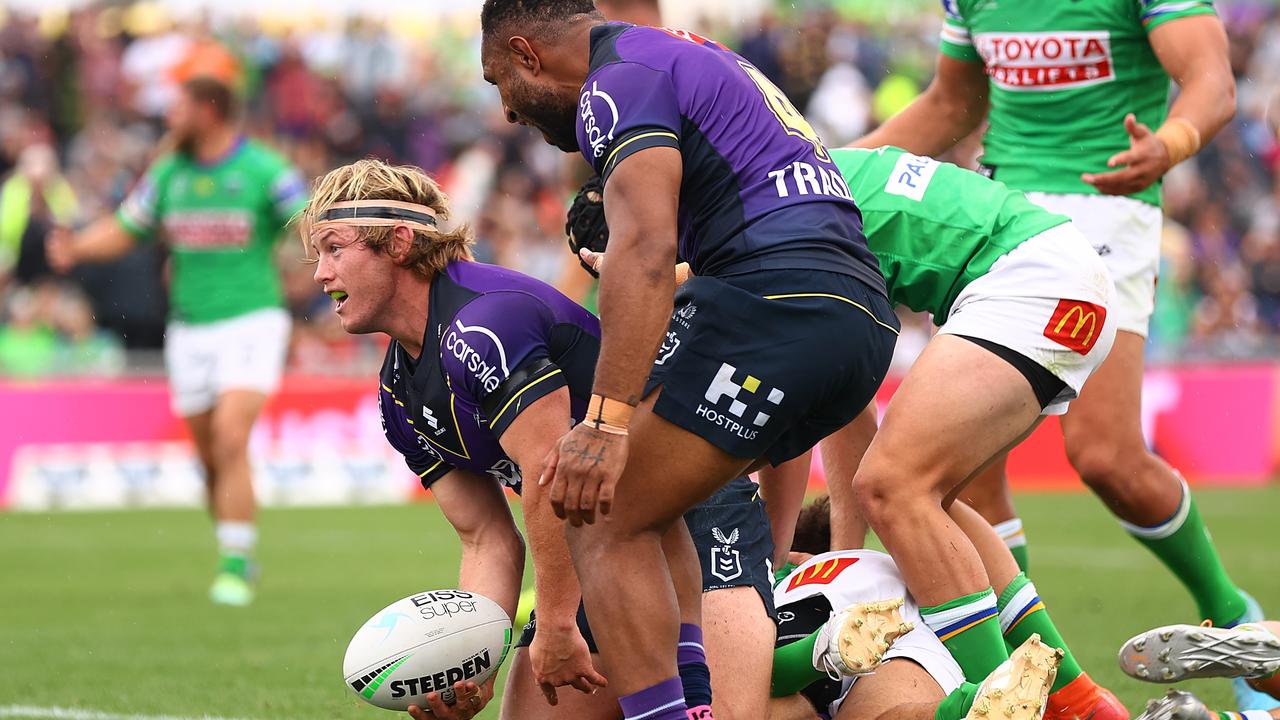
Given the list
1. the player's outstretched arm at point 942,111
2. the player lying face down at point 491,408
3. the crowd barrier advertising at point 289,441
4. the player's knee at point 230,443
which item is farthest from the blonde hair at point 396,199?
the crowd barrier advertising at point 289,441

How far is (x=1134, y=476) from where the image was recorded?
571 centimetres

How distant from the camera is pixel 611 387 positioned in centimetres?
392

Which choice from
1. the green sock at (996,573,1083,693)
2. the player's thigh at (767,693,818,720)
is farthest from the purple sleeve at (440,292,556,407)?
the green sock at (996,573,1083,693)

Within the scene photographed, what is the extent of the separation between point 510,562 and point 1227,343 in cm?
1406

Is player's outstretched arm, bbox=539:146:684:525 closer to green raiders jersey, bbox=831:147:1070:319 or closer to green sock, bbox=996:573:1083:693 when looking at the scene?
green raiders jersey, bbox=831:147:1070:319

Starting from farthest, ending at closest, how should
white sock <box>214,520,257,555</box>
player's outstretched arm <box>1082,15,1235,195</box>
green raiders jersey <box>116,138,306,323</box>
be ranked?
1. green raiders jersey <box>116,138,306,323</box>
2. white sock <box>214,520,257,555</box>
3. player's outstretched arm <box>1082,15,1235,195</box>

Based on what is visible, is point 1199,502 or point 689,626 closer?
point 689,626

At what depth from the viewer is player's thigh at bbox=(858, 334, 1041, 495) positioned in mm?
4465

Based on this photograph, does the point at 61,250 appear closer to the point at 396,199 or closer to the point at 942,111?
the point at 942,111

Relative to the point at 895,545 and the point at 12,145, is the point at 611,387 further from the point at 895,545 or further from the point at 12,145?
the point at 12,145

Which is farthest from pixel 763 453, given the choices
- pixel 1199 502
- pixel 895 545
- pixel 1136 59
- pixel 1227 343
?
pixel 1227 343

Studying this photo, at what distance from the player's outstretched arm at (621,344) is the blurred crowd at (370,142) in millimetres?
12140

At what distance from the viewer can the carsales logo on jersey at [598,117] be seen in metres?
4.05

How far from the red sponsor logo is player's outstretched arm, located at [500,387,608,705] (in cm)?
107
